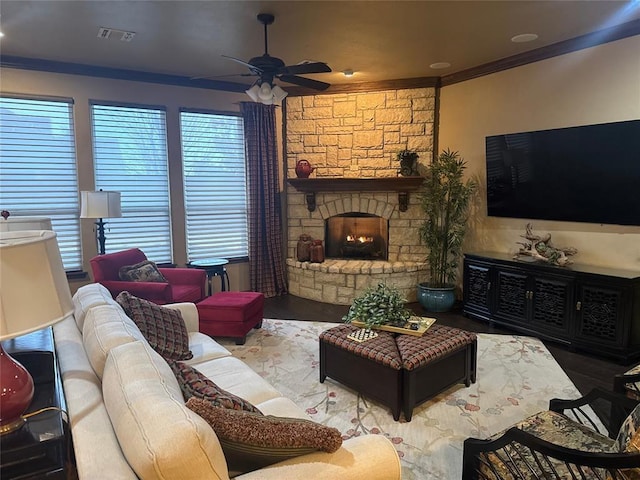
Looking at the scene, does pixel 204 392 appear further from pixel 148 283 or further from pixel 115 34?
pixel 115 34

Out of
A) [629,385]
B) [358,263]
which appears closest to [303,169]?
[358,263]

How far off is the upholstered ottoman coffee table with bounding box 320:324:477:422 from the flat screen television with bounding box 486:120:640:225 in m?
2.04

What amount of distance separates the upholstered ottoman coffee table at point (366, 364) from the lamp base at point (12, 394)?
1.98 metres

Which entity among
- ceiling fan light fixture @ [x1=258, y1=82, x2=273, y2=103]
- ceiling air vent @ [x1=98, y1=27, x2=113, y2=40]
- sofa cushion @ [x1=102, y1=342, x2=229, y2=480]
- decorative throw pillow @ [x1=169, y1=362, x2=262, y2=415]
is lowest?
decorative throw pillow @ [x1=169, y1=362, x2=262, y2=415]

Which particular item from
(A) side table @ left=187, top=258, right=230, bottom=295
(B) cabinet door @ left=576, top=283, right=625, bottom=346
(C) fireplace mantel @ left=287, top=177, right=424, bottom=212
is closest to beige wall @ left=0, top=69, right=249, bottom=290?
(A) side table @ left=187, top=258, right=230, bottom=295

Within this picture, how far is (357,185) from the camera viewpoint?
226 inches

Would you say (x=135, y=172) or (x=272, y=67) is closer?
(x=272, y=67)

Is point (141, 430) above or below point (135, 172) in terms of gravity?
below

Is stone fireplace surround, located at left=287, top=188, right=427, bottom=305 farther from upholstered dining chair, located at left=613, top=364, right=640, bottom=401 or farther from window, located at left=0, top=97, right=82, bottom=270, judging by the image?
upholstered dining chair, located at left=613, top=364, right=640, bottom=401

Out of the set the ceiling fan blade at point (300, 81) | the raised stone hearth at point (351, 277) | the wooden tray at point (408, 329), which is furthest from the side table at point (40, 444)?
the raised stone hearth at point (351, 277)

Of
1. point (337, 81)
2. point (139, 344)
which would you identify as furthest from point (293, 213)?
point (139, 344)

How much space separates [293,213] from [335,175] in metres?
0.84

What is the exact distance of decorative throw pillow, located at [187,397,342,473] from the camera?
131cm

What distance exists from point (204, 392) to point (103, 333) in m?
0.65
